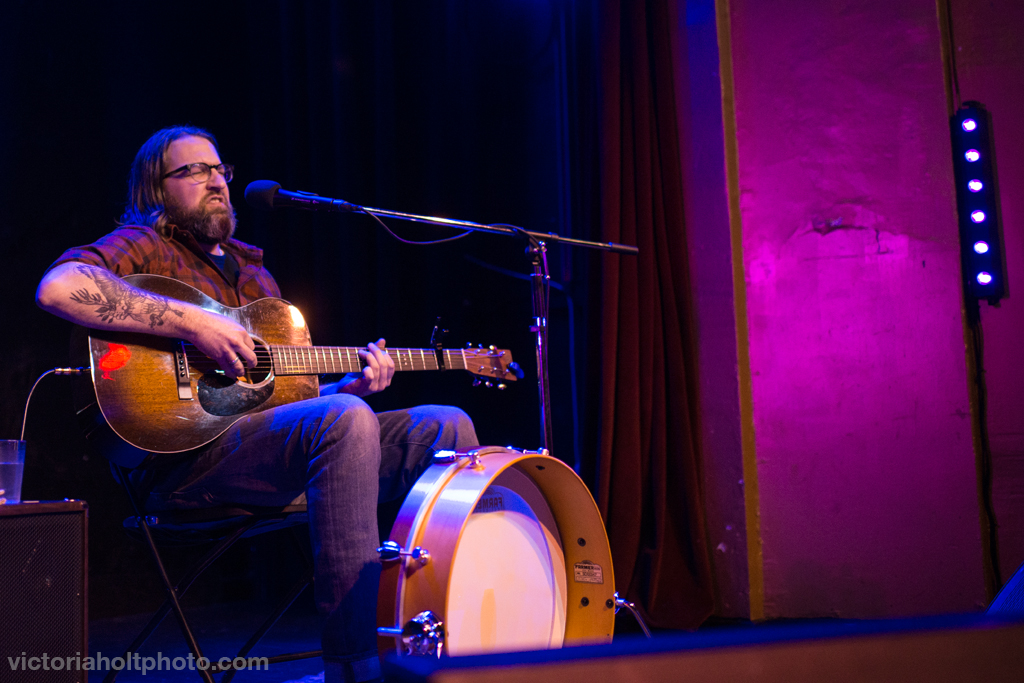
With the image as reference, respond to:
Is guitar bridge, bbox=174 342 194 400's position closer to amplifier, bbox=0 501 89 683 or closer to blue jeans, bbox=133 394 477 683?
blue jeans, bbox=133 394 477 683

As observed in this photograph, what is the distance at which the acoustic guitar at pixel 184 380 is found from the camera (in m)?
1.74

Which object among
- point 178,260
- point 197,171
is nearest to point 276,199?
point 178,260

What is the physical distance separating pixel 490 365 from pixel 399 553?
1.09m

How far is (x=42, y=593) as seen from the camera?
1372mm

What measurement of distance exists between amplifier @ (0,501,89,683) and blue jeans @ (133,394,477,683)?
0.42 m

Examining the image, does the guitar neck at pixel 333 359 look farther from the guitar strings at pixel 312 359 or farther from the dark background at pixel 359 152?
the dark background at pixel 359 152

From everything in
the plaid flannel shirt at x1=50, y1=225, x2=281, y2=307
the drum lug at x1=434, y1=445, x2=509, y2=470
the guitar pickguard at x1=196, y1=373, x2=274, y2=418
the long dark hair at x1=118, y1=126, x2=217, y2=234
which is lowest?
the drum lug at x1=434, y1=445, x2=509, y2=470

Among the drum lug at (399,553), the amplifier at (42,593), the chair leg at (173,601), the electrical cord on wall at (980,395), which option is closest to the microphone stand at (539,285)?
the drum lug at (399,553)

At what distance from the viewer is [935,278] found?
288cm

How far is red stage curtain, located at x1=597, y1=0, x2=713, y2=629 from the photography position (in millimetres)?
2844

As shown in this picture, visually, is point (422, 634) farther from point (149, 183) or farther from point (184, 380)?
point (149, 183)

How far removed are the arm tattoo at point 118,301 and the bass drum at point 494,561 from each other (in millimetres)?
767

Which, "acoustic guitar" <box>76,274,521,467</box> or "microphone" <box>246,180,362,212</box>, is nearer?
"acoustic guitar" <box>76,274,521,467</box>

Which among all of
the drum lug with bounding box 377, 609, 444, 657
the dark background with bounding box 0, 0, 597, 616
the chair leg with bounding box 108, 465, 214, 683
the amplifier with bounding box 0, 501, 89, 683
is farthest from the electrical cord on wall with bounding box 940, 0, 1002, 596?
the amplifier with bounding box 0, 501, 89, 683
